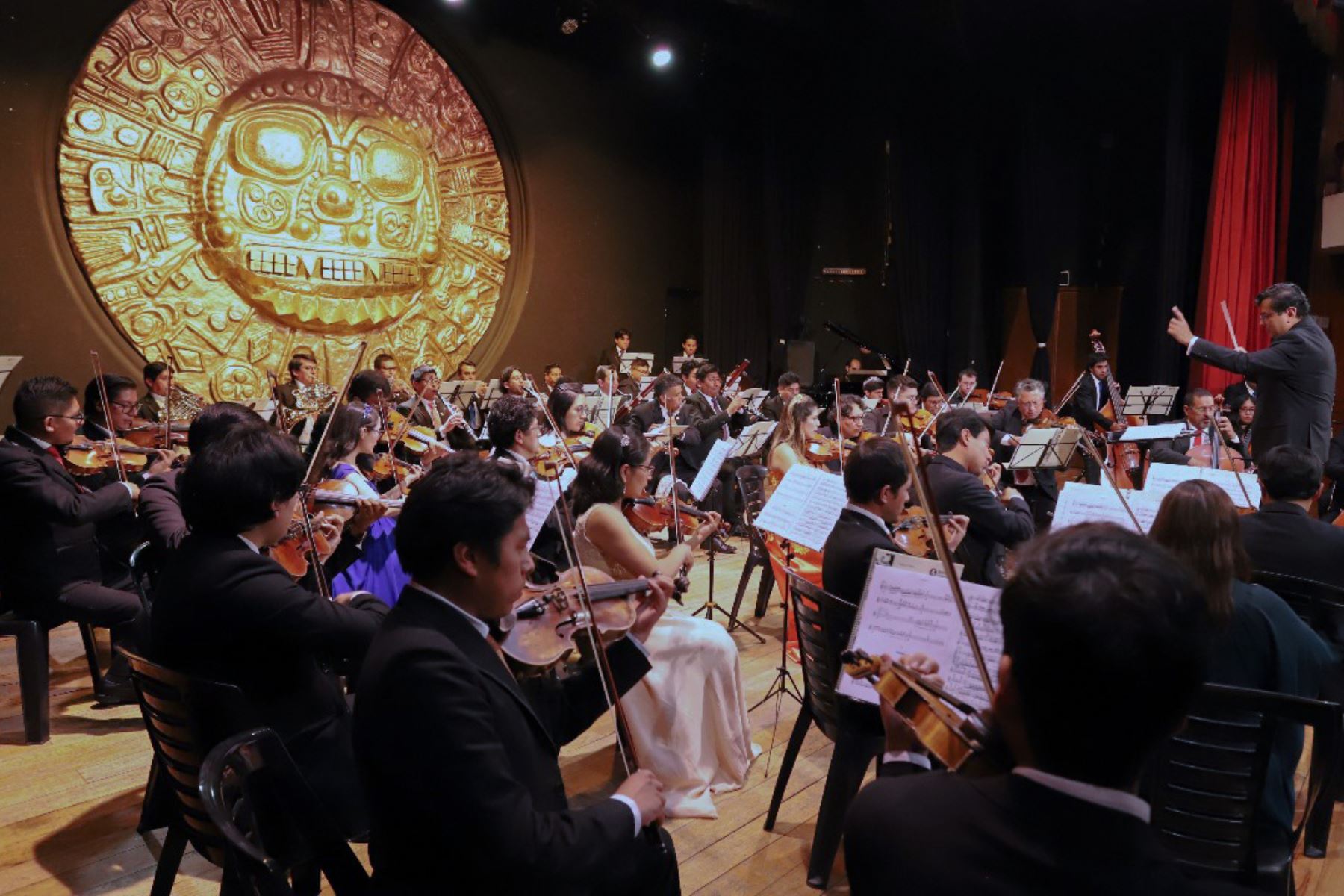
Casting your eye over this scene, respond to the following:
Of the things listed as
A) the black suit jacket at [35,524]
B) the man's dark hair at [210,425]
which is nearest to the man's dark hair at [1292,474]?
the man's dark hair at [210,425]

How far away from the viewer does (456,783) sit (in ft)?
4.47

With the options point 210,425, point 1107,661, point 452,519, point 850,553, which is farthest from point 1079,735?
point 210,425

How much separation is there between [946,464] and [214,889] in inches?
117

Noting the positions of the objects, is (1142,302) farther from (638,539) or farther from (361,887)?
(361,887)

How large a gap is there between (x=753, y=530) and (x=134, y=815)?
285cm

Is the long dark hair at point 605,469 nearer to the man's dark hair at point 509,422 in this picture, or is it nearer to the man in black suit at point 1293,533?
the man's dark hair at point 509,422

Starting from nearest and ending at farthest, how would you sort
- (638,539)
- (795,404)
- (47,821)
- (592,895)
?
1. (592,895)
2. (47,821)
3. (638,539)
4. (795,404)

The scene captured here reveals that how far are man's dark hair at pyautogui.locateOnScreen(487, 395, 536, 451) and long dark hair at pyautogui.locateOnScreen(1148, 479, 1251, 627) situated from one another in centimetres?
264

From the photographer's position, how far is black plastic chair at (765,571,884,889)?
260 centimetres

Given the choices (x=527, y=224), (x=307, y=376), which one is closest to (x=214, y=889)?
(x=307, y=376)

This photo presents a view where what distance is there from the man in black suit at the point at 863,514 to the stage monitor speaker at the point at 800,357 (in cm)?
948

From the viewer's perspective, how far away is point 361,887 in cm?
171

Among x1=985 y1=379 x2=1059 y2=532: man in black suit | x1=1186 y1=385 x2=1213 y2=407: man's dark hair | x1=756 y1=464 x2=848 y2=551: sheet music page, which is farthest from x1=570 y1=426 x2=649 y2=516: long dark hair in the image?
x1=1186 y1=385 x2=1213 y2=407: man's dark hair

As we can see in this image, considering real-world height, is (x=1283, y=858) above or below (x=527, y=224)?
below
